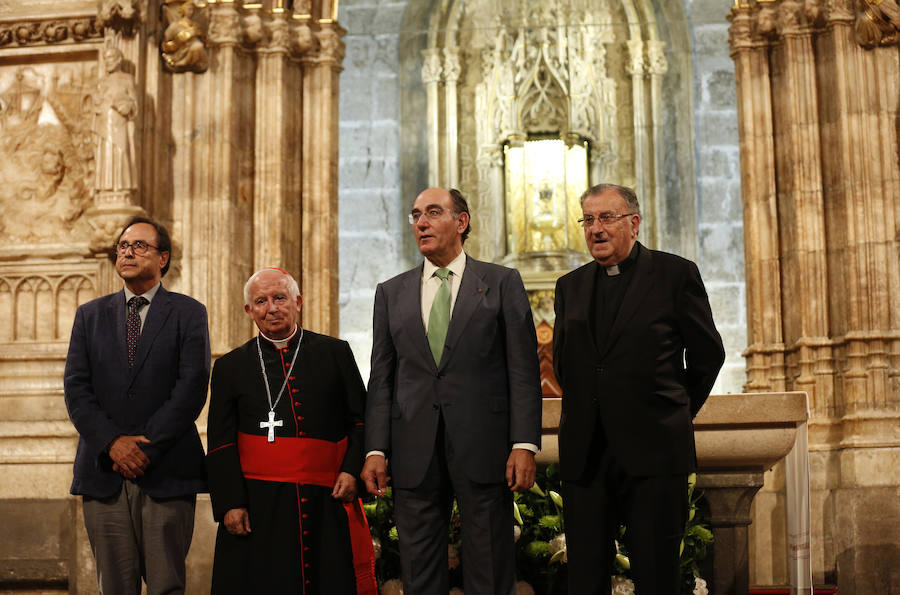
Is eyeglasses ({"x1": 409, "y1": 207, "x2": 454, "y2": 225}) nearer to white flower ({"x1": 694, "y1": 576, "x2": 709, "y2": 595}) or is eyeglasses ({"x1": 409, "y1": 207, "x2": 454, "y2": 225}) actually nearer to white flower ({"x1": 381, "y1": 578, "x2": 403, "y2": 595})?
white flower ({"x1": 381, "y1": 578, "x2": 403, "y2": 595})

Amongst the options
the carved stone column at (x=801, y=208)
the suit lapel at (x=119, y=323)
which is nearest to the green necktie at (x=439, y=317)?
the suit lapel at (x=119, y=323)

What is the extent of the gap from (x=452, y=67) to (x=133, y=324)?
808cm

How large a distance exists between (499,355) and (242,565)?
1106 mm

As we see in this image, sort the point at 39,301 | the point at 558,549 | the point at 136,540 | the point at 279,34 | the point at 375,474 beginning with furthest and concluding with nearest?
the point at 279,34, the point at 39,301, the point at 558,549, the point at 136,540, the point at 375,474

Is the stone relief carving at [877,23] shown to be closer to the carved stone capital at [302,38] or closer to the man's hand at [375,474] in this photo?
the carved stone capital at [302,38]

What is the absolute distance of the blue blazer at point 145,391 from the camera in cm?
389

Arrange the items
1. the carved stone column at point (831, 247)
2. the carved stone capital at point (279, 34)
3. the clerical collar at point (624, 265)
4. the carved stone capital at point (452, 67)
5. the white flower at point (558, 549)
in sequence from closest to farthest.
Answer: the clerical collar at point (624, 265), the white flower at point (558, 549), the carved stone column at point (831, 247), the carved stone capital at point (279, 34), the carved stone capital at point (452, 67)

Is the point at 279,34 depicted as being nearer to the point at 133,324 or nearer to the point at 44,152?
the point at 44,152

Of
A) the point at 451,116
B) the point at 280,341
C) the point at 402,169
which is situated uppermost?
the point at 451,116

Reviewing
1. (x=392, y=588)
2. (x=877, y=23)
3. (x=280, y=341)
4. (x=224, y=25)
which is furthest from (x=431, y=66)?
(x=280, y=341)

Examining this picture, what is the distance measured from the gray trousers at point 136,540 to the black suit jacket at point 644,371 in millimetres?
1385

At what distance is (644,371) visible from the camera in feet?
11.6

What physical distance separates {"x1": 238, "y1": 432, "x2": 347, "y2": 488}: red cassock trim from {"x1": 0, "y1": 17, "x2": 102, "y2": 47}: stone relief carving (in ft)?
15.6

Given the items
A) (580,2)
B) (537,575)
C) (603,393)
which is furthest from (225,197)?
(580,2)
